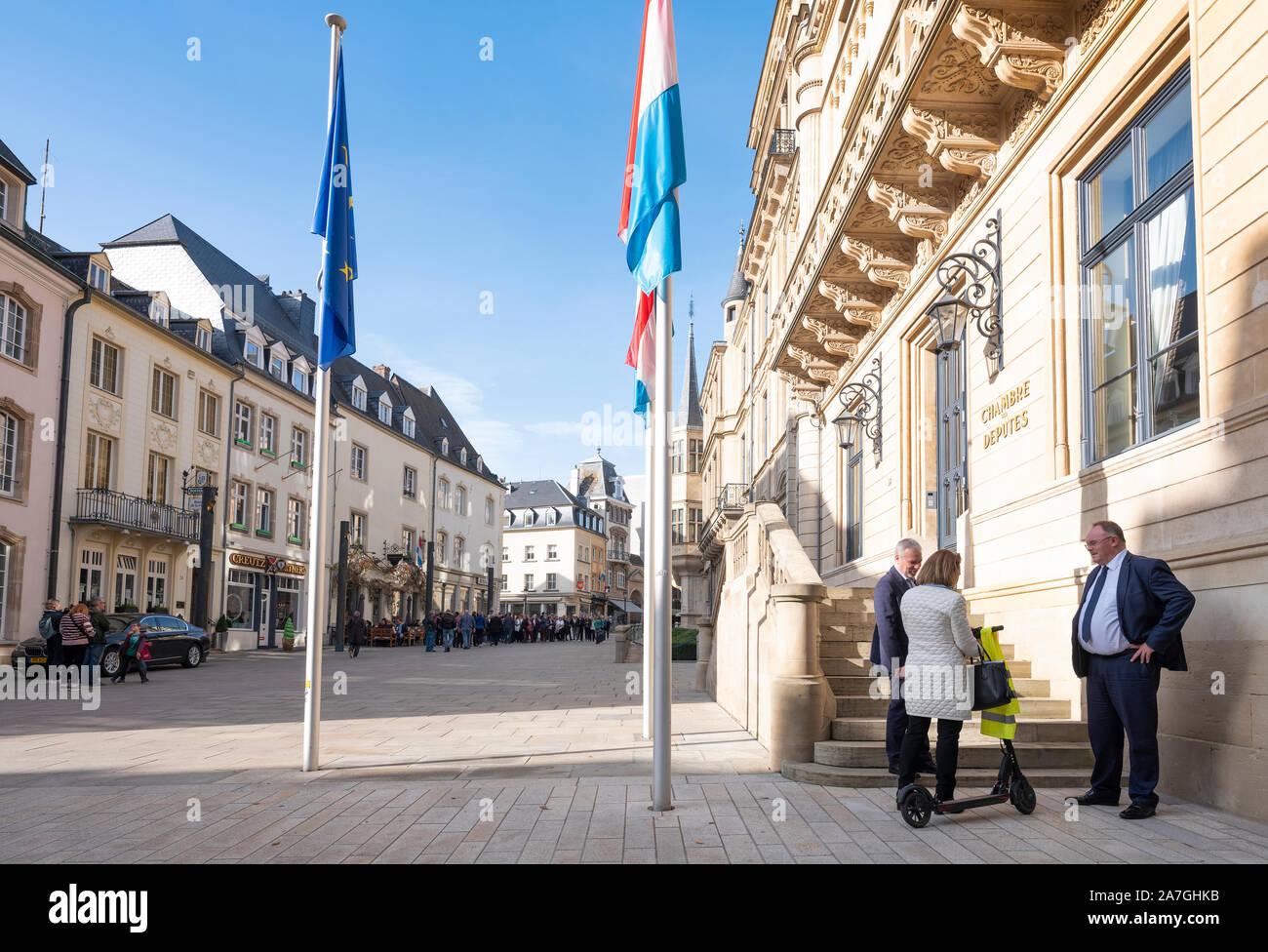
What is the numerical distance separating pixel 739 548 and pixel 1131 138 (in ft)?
21.0

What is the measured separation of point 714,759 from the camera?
348 inches

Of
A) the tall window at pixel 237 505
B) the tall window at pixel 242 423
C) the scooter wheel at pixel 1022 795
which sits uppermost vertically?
the tall window at pixel 242 423

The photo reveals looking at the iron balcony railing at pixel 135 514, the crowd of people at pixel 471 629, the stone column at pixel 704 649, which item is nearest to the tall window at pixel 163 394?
the iron balcony railing at pixel 135 514

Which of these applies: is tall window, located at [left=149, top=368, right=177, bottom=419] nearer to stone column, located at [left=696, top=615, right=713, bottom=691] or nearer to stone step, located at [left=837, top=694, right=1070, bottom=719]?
stone column, located at [left=696, top=615, right=713, bottom=691]

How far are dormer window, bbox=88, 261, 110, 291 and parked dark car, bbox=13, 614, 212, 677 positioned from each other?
9919mm

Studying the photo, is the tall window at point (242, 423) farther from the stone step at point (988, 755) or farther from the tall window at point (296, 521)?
the stone step at point (988, 755)

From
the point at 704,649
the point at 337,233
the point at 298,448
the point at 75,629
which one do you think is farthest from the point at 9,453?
the point at 337,233

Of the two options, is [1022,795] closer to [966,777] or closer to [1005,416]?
[966,777]

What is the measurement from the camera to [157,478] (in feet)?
103

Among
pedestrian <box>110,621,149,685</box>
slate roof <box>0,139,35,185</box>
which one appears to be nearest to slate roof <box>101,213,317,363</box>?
slate roof <box>0,139,35,185</box>

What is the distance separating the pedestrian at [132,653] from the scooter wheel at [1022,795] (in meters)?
17.8

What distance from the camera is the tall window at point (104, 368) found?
28.4 m

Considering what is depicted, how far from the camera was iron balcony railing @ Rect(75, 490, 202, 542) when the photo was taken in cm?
2744

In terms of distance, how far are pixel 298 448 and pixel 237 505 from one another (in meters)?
5.87
